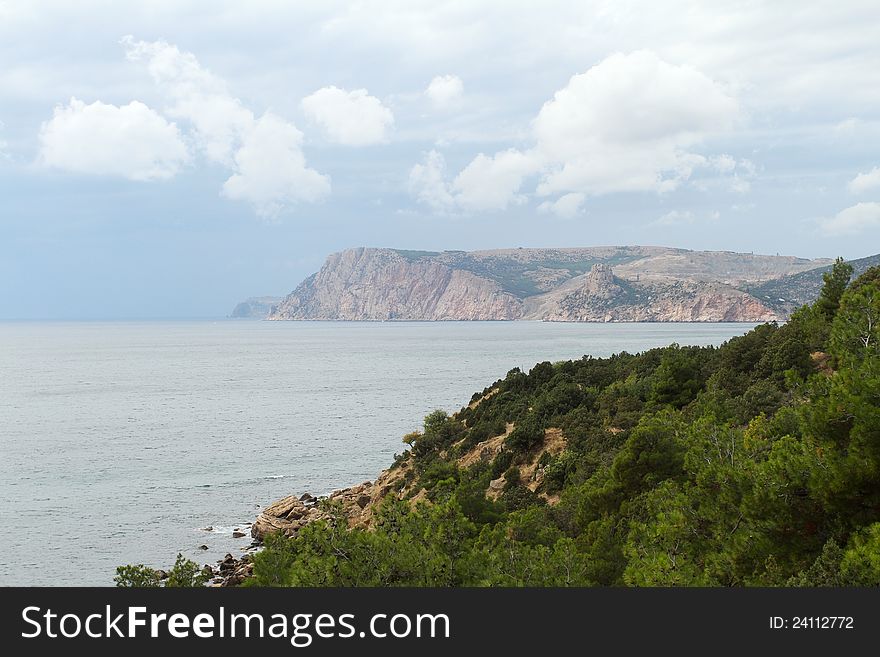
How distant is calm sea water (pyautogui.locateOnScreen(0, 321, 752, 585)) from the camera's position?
36.1 meters

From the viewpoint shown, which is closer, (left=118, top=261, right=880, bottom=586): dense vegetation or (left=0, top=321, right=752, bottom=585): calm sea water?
(left=118, top=261, right=880, bottom=586): dense vegetation

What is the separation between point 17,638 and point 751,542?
9.01 m

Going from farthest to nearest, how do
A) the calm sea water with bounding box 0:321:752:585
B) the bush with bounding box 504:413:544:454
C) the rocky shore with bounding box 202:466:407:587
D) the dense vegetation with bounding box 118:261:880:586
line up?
the calm sea water with bounding box 0:321:752:585
the bush with bounding box 504:413:544:454
the rocky shore with bounding box 202:466:407:587
the dense vegetation with bounding box 118:261:880:586

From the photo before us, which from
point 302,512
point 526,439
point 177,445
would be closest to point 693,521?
point 526,439

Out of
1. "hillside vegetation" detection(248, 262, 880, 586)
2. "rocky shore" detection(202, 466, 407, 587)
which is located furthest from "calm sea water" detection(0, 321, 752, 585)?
"hillside vegetation" detection(248, 262, 880, 586)

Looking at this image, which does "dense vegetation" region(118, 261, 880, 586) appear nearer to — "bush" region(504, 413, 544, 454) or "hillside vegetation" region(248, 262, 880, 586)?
"hillside vegetation" region(248, 262, 880, 586)

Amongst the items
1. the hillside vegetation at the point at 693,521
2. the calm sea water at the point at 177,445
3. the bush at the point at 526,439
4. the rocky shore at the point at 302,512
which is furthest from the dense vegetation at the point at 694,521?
the calm sea water at the point at 177,445

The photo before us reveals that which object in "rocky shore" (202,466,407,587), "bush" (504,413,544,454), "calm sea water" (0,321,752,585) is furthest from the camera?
"calm sea water" (0,321,752,585)

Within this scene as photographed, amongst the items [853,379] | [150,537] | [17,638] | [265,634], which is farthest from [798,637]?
[150,537]

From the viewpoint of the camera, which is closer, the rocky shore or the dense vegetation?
the dense vegetation

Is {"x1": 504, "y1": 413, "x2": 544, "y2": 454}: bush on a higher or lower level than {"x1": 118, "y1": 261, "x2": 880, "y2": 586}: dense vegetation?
lower

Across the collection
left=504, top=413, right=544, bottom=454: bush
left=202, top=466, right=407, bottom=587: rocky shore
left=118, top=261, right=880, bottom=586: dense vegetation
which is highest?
left=118, top=261, right=880, bottom=586: dense vegetation

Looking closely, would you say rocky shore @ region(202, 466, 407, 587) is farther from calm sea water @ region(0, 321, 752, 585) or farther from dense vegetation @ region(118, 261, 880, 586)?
dense vegetation @ region(118, 261, 880, 586)

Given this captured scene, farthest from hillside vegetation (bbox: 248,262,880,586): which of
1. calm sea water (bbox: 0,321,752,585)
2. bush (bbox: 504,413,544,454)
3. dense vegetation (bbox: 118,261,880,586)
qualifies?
calm sea water (bbox: 0,321,752,585)
